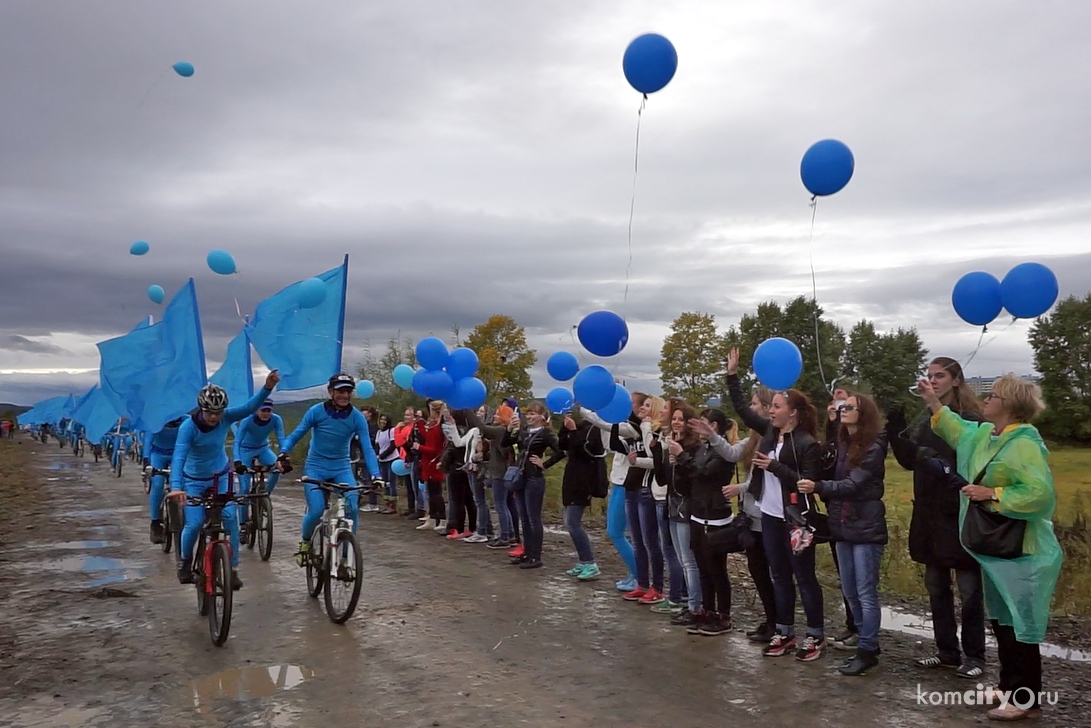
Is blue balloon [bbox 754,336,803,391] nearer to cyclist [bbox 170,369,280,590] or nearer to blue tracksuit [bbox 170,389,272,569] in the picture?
cyclist [bbox 170,369,280,590]

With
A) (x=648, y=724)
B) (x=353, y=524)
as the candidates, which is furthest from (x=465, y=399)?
(x=648, y=724)

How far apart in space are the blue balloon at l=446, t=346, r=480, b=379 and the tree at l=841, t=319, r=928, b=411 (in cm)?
5863

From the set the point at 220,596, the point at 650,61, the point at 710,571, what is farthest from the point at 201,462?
the point at 650,61

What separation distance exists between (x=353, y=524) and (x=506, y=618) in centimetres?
171

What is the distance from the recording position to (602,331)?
7.86 m

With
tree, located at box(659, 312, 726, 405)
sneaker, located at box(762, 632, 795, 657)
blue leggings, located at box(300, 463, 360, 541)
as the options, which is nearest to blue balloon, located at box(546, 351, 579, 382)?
blue leggings, located at box(300, 463, 360, 541)

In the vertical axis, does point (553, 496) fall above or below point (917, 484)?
below

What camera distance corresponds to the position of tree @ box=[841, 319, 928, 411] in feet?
212

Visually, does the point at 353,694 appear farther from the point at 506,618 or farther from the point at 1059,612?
the point at 1059,612

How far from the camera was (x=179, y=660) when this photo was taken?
628 cm

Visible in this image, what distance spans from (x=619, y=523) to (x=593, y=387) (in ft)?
5.19

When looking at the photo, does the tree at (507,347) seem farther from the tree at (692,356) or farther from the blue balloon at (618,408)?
the blue balloon at (618,408)

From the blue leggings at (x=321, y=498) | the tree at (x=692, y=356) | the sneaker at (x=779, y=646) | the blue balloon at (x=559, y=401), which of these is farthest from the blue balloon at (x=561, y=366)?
the tree at (x=692, y=356)

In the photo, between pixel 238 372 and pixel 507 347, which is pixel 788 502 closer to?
pixel 238 372
